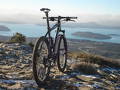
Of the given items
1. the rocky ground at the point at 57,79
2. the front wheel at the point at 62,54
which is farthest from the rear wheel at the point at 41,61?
the front wheel at the point at 62,54

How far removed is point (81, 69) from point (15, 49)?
6259 mm

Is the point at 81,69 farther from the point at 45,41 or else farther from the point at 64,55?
the point at 45,41

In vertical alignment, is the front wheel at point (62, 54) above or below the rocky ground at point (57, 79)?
above

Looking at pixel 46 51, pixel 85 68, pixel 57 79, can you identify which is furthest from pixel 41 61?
pixel 85 68

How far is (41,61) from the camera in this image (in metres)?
7.51

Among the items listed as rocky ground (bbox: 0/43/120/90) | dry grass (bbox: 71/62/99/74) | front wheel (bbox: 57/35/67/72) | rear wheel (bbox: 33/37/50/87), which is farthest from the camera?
dry grass (bbox: 71/62/99/74)

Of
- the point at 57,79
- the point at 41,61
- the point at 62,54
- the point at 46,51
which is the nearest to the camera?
the point at 41,61

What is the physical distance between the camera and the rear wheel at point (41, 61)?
6.93 m

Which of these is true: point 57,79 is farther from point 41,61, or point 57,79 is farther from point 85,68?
point 85,68

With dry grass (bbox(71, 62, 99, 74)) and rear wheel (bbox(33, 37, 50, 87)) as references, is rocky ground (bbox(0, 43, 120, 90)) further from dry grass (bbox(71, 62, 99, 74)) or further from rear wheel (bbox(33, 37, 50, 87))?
rear wheel (bbox(33, 37, 50, 87))

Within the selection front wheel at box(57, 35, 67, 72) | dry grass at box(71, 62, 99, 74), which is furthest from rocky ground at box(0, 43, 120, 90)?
front wheel at box(57, 35, 67, 72)

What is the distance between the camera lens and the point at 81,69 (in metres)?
9.97

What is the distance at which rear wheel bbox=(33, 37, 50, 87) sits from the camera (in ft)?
22.7

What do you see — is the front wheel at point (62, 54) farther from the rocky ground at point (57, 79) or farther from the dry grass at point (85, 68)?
the dry grass at point (85, 68)
